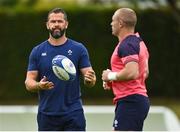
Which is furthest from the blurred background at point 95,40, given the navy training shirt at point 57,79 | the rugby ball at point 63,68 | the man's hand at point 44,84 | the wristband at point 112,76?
the wristband at point 112,76

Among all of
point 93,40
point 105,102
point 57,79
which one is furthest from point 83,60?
point 105,102

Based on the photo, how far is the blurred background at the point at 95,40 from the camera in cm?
2470

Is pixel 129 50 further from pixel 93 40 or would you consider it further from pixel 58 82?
pixel 93 40

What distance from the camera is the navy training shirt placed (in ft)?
31.2

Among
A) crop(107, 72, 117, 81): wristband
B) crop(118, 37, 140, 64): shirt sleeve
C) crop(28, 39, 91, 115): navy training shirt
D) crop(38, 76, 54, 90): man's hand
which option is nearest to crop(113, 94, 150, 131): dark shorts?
crop(107, 72, 117, 81): wristband

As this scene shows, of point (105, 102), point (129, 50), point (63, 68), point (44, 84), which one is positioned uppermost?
point (129, 50)

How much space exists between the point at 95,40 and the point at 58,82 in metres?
15.4

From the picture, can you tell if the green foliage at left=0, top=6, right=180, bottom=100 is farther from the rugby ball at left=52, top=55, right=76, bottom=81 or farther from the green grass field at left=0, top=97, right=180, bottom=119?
the rugby ball at left=52, top=55, right=76, bottom=81

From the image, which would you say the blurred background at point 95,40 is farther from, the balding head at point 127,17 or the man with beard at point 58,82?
the balding head at point 127,17

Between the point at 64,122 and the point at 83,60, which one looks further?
the point at 83,60

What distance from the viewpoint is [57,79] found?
951 centimetres

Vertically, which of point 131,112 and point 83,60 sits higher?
point 83,60

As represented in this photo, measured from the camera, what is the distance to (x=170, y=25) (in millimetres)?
24844

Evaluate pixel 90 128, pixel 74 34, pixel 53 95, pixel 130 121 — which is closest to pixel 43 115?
pixel 53 95
